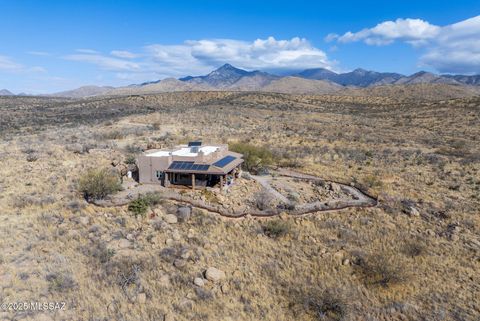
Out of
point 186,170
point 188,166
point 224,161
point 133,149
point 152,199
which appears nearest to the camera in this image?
point 152,199

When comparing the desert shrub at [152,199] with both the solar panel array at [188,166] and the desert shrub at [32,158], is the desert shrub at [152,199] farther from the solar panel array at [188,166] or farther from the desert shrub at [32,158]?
the desert shrub at [32,158]

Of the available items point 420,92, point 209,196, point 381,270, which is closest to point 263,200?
point 209,196

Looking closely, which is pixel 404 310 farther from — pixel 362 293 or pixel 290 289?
pixel 290 289

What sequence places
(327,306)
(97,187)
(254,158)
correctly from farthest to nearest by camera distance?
(254,158) → (97,187) → (327,306)

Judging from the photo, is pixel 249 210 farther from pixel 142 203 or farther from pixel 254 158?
pixel 254 158

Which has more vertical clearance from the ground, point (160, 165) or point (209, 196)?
point (160, 165)

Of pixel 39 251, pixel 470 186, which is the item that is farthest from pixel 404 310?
pixel 470 186

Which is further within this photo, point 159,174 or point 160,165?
point 159,174

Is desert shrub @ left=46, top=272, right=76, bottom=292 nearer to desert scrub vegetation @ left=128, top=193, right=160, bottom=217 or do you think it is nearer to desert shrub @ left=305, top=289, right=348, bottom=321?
desert scrub vegetation @ left=128, top=193, right=160, bottom=217
